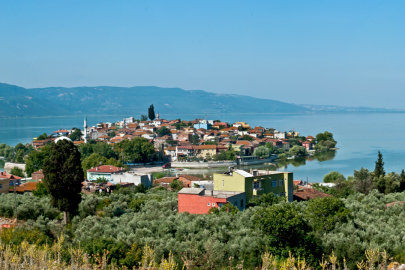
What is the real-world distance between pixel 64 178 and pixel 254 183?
5.08 m

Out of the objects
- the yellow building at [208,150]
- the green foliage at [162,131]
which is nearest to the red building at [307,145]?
the yellow building at [208,150]

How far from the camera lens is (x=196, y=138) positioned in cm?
4328

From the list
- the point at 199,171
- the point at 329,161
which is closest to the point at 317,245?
the point at 199,171

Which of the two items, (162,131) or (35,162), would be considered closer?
(35,162)

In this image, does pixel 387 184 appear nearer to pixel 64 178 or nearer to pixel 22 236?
pixel 64 178

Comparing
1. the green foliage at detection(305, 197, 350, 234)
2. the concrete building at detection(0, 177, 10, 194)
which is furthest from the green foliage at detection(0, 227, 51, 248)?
the concrete building at detection(0, 177, 10, 194)

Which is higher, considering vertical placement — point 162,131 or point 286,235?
point 286,235

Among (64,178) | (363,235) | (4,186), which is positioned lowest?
(4,186)

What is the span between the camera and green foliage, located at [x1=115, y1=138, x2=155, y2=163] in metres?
33.5

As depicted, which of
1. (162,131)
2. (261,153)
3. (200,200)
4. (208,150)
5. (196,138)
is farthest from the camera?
(162,131)

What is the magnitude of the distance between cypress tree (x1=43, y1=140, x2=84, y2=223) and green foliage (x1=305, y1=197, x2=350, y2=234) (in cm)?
526

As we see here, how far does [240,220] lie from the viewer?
29.1 ft

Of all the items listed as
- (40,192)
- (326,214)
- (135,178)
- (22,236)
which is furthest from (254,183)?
(135,178)

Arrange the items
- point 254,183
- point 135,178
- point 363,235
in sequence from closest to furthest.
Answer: point 363,235 → point 254,183 → point 135,178
